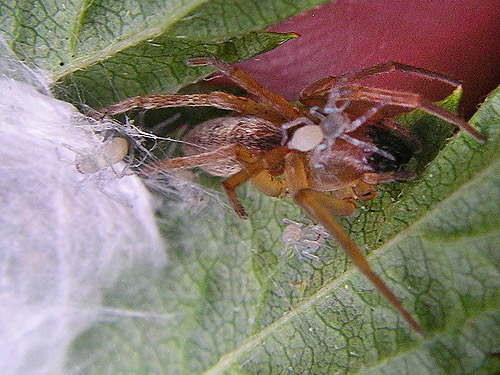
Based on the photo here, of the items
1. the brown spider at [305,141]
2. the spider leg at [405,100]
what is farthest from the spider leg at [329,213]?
the spider leg at [405,100]

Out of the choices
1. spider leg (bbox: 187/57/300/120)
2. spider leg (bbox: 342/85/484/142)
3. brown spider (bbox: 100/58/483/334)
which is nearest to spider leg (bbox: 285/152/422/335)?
brown spider (bbox: 100/58/483/334)

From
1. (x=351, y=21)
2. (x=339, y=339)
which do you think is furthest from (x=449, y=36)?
(x=339, y=339)

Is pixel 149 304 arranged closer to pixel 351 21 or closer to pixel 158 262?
pixel 158 262

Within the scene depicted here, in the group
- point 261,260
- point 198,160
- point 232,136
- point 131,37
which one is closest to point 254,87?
point 232,136

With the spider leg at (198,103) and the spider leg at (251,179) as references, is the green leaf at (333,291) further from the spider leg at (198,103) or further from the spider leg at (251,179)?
the spider leg at (198,103)

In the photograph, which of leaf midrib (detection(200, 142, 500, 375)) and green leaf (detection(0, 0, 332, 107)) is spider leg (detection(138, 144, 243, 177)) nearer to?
green leaf (detection(0, 0, 332, 107))

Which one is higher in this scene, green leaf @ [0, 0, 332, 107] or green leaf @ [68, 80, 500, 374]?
green leaf @ [0, 0, 332, 107]
